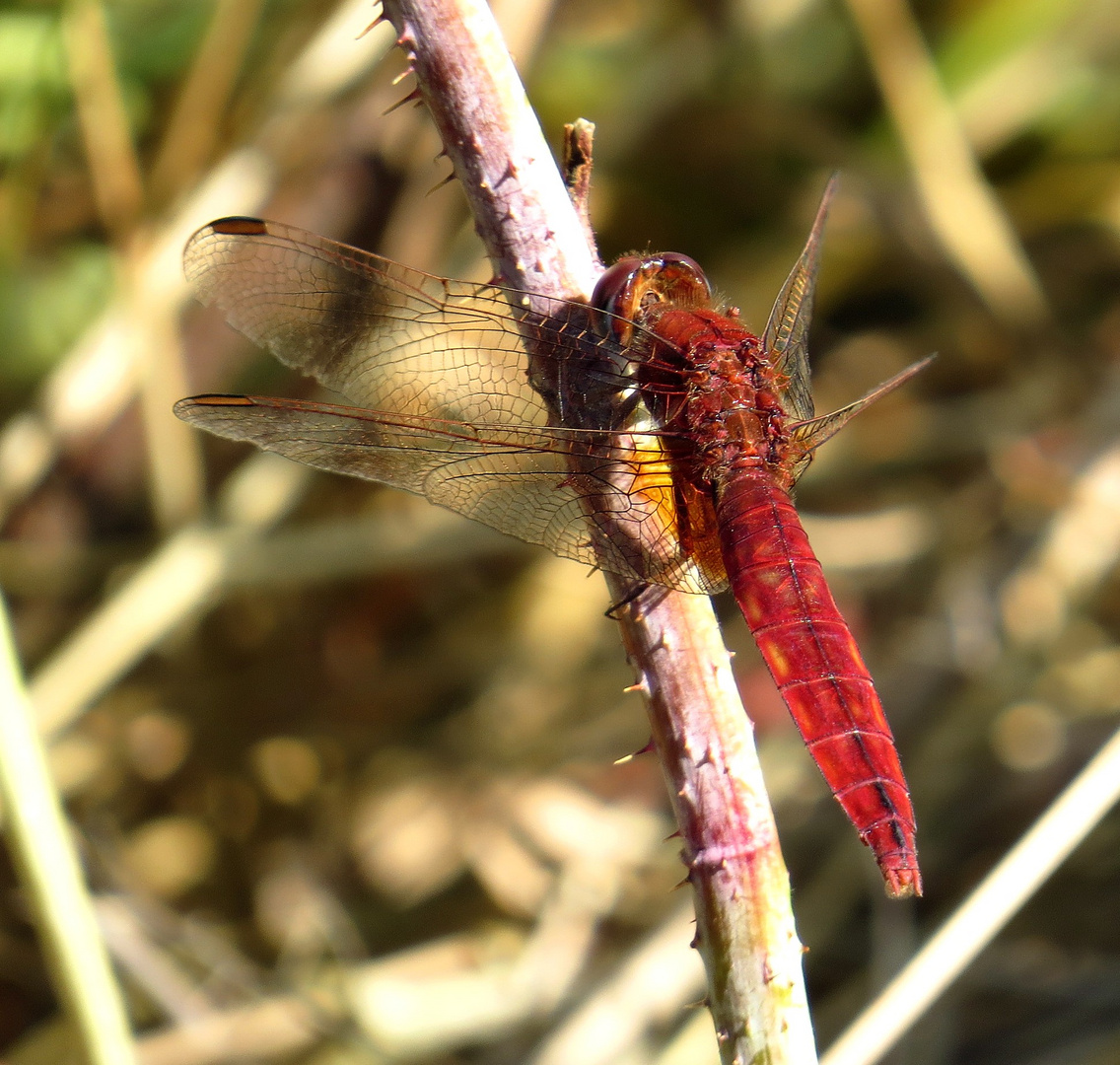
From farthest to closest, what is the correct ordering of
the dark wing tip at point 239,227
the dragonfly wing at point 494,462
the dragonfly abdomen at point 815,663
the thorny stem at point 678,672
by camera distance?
the dark wing tip at point 239,227, the dragonfly wing at point 494,462, the dragonfly abdomen at point 815,663, the thorny stem at point 678,672

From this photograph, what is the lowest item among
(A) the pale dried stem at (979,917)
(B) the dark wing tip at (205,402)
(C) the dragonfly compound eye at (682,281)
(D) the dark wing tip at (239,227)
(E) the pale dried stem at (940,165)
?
(A) the pale dried stem at (979,917)

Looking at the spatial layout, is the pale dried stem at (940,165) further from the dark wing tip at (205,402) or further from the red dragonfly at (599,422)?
the dark wing tip at (205,402)

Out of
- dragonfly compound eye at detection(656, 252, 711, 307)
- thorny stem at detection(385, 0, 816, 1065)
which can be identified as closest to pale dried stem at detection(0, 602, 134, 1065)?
thorny stem at detection(385, 0, 816, 1065)

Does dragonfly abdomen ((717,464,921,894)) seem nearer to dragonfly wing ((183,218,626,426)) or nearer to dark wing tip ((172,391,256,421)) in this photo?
dragonfly wing ((183,218,626,426))

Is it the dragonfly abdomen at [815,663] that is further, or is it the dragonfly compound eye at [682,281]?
the dragonfly compound eye at [682,281]

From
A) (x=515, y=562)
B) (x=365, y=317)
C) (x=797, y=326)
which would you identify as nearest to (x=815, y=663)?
(x=797, y=326)

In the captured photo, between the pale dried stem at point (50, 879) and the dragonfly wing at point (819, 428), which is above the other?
the dragonfly wing at point (819, 428)

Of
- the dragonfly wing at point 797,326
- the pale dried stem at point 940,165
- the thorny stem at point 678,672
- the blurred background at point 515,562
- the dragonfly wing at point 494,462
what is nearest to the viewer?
the thorny stem at point 678,672

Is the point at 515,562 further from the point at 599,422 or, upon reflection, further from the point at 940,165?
the point at 599,422

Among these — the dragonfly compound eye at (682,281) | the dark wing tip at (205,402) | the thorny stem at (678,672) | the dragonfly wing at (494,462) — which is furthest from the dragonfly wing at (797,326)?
the dark wing tip at (205,402)
